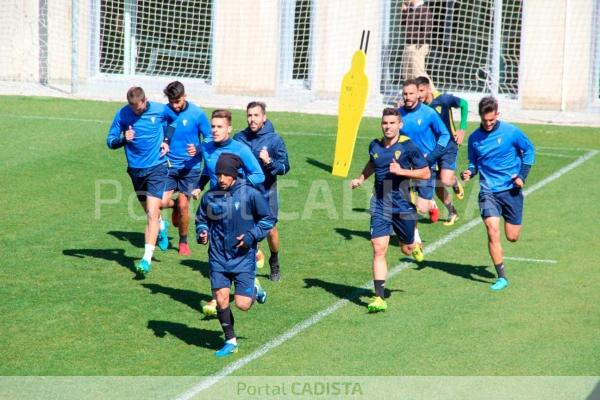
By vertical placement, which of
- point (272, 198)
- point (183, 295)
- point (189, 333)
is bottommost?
point (189, 333)

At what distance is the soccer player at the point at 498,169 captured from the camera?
43.8 feet

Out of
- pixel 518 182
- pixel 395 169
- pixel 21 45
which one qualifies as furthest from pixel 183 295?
pixel 21 45

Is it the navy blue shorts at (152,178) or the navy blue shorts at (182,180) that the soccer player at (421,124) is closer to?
the navy blue shorts at (182,180)

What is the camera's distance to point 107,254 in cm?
1479

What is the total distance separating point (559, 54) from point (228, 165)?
52.1 ft

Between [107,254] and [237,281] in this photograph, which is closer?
[237,281]

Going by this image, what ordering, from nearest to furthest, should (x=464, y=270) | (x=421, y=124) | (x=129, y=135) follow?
(x=129, y=135)
(x=464, y=270)
(x=421, y=124)

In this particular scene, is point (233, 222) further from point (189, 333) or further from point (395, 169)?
point (395, 169)

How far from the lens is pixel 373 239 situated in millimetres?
12547

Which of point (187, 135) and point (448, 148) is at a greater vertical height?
point (187, 135)

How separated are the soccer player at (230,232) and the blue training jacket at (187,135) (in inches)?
135

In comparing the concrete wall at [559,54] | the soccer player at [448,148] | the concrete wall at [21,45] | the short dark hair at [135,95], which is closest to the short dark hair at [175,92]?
the short dark hair at [135,95]

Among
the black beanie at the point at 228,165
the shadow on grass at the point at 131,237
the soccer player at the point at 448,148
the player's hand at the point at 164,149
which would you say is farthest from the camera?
the soccer player at the point at 448,148

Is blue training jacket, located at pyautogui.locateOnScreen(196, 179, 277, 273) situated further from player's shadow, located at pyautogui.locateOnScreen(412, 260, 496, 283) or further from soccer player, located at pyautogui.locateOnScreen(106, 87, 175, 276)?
player's shadow, located at pyautogui.locateOnScreen(412, 260, 496, 283)
